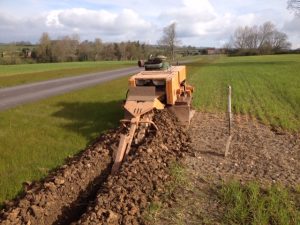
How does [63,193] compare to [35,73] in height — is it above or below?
above

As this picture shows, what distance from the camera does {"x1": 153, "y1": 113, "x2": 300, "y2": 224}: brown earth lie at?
5883mm

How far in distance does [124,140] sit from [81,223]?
3102 mm

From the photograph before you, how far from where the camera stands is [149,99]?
9.77 meters

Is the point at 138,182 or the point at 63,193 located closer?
Result: the point at 63,193

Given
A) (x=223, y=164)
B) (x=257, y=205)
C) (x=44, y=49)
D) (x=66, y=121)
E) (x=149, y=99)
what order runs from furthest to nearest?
1. (x=44, y=49)
2. (x=66, y=121)
3. (x=149, y=99)
4. (x=223, y=164)
5. (x=257, y=205)

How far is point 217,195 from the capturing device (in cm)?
638

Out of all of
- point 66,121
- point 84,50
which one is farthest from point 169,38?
point 66,121

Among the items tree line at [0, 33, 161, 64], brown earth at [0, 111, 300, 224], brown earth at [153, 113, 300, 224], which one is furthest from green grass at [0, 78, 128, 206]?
tree line at [0, 33, 161, 64]

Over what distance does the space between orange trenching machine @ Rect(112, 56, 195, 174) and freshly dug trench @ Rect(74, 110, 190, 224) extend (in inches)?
11.3

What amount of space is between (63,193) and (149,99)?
3954mm

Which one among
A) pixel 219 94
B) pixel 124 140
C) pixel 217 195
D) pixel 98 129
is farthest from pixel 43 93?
pixel 217 195

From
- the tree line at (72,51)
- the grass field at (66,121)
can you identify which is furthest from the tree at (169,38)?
the grass field at (66,121)

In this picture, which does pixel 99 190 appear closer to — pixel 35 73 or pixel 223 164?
pixel 223 164

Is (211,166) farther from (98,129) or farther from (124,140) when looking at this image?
(98,129)
